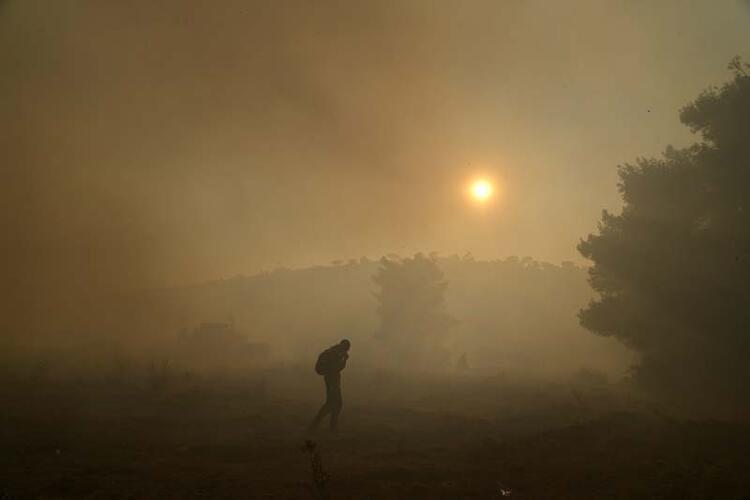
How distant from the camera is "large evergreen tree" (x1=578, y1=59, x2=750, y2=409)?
15414 millimetres

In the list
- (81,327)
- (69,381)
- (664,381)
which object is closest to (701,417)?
(664,381)

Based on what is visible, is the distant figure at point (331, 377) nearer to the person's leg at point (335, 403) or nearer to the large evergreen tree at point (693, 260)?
the person's leg at point (335, 403)

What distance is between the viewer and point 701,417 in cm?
1486

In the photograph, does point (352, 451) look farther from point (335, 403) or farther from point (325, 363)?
point (325, 363)

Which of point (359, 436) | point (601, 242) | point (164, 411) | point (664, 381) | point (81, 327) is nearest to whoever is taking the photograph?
point (359, 436)

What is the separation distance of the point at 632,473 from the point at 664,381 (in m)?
12.6

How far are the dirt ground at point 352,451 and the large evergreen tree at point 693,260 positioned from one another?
114 inches

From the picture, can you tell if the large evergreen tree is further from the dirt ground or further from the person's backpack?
the person's backpack

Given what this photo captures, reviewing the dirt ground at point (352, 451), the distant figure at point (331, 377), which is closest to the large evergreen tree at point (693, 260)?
the dirt ground at point (352, 451)

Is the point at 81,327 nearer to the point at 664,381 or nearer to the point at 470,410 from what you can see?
the point at 470,410

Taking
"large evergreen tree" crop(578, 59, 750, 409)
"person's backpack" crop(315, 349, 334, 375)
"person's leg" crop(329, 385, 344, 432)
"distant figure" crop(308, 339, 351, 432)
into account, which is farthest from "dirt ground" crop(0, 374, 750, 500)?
"large evergreen tree" crop(578, 59, 750, 409)

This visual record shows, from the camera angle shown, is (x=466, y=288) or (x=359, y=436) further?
(x=466, y=288)

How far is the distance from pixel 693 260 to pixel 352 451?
13.7m

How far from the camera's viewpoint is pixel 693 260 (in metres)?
16.2
